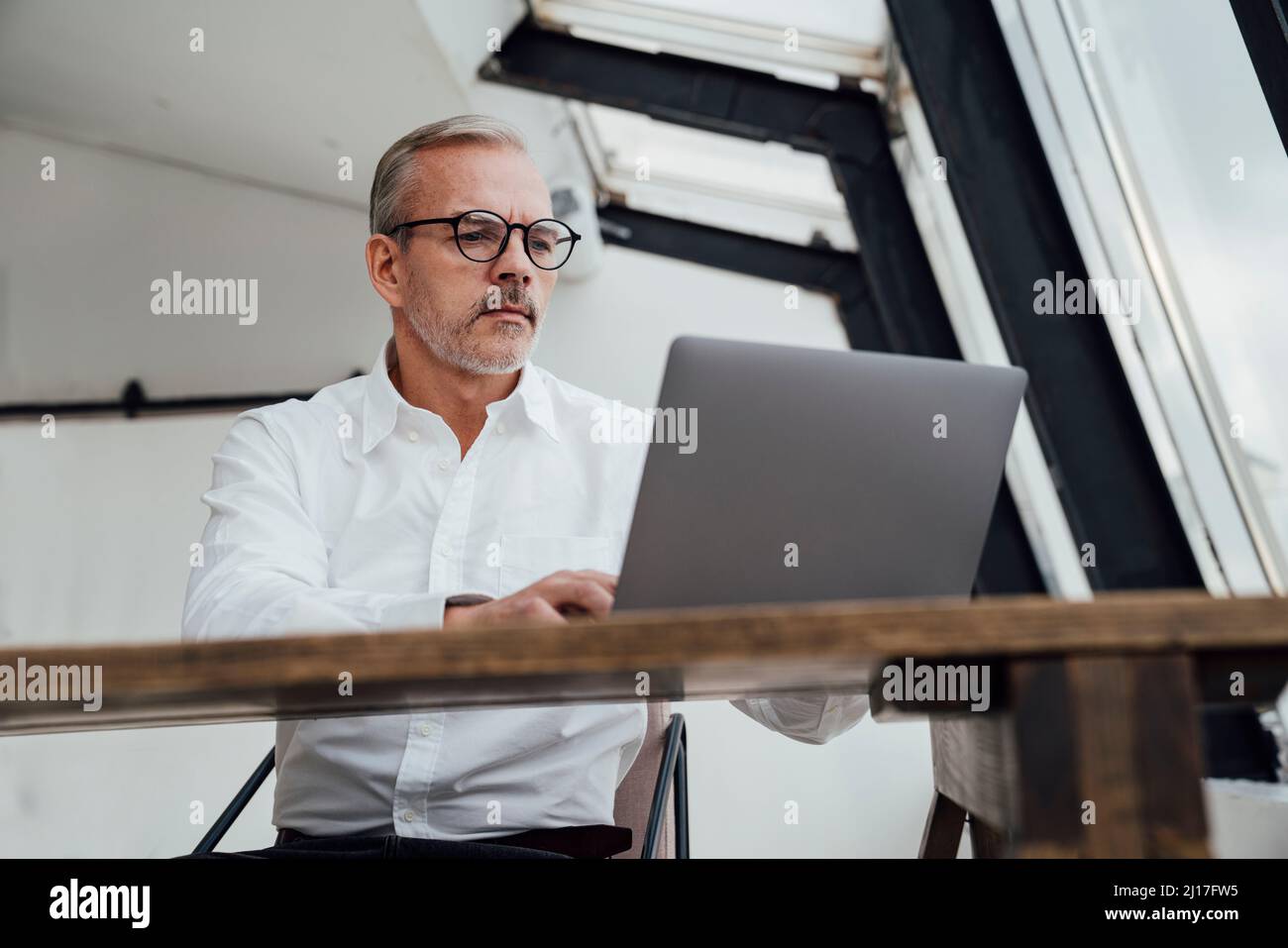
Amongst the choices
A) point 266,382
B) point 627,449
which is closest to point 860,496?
point 627,449

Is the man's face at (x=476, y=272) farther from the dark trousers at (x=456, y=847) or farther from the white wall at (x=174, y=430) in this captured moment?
the white wall at (x=174, y=430)

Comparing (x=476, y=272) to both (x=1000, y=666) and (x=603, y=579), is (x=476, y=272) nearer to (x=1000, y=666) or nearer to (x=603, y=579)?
(x=603, y=579)

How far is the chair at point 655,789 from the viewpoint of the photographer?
138 centimetres

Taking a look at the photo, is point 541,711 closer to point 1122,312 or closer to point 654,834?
point 654,834

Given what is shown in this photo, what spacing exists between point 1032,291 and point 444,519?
144cm

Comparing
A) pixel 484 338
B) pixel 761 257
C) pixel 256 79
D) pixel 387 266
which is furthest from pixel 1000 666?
pixel 761 257

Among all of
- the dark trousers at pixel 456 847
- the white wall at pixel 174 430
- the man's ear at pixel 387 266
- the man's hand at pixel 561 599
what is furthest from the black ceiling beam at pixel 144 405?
the man's hand at pixel 561 599

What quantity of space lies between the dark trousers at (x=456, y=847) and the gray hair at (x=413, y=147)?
1.02 m

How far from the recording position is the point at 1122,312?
2.33 meters

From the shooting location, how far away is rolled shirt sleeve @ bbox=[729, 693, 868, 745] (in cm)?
111

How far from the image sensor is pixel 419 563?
4.70ft

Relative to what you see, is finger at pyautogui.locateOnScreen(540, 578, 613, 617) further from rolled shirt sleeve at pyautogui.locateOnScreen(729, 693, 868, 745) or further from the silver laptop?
rolled shirt sleeve at pyautogui.locateOnScreen(729, 693, 868, 745)

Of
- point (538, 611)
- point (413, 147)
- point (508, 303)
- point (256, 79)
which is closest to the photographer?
point (538, 611)

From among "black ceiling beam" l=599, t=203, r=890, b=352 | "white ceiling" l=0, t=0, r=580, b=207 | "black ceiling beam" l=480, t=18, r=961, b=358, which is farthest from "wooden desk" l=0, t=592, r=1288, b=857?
"black ceiling beam" l=599, t=203, r=890, b=352
